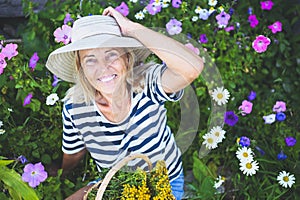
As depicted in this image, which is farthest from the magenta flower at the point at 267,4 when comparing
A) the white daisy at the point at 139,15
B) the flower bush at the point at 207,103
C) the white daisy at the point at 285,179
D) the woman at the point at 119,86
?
the woman at the point at 119,86

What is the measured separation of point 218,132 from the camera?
2.21 meters

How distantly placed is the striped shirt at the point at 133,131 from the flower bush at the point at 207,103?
111 mm

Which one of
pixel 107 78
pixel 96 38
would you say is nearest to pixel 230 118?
pixel 107 78

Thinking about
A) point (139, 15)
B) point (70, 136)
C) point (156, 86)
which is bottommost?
point (70, 136)

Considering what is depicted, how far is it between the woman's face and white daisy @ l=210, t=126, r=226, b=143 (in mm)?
571

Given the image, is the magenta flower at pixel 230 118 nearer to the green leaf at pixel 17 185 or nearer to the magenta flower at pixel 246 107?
the magenta flower at pixel 246 107

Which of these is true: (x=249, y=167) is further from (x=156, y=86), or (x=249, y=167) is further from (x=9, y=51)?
(x=9, y=51)

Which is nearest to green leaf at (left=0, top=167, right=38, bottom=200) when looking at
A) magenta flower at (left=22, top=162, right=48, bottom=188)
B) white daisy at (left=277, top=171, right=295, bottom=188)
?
magenta flower at (left=22, top=162, right=48, bottom=188)

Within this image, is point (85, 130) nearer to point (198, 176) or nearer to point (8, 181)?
point (8, 181)

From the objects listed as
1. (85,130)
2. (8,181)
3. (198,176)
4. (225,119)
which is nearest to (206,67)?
(225,119)

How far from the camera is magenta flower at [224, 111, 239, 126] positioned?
229cm

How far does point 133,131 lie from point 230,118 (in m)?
0.54

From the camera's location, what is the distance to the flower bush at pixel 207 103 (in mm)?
2230

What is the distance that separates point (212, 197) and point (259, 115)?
547 mm
